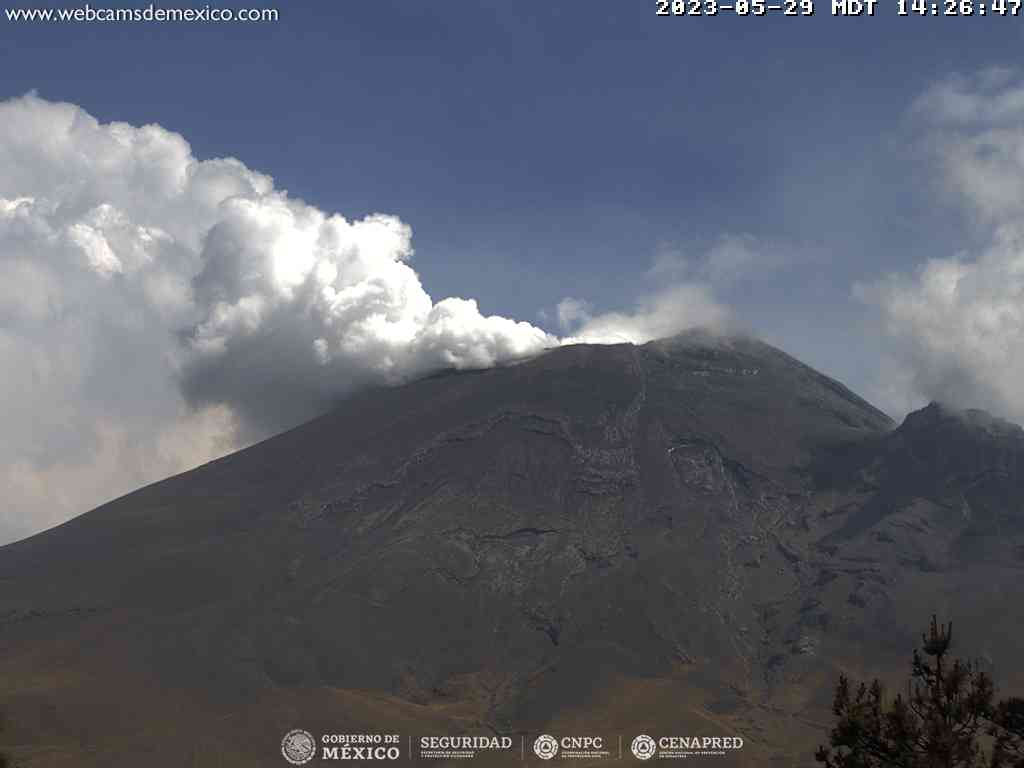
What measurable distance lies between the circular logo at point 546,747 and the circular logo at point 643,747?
34.6 ft

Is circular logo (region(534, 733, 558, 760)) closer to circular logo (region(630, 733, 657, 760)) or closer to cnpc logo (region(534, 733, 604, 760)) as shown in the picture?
cnpc logo (region(534, 733, 604, 760))

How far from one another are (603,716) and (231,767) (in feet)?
177

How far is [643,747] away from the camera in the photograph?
168 metres

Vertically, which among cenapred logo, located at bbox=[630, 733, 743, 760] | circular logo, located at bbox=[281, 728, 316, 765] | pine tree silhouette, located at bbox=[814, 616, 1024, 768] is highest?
circular logo, located at bbox=[281, 728, 316, 765]

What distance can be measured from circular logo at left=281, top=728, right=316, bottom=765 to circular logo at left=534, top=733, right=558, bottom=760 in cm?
3029

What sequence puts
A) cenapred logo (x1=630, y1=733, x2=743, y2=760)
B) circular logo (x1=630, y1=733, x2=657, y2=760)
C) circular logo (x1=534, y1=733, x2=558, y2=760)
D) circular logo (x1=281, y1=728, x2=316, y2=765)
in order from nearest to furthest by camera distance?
circular logo (x1=281, y1=728, x2=316, y2=765)
circular logo (x1=630, y1=733, x2=657, y2=760)
cenapred logo (x1=630, y1=733, x2=743, y2=760)
circular logo (x1=534, y1=733, x2=558, y2=760)

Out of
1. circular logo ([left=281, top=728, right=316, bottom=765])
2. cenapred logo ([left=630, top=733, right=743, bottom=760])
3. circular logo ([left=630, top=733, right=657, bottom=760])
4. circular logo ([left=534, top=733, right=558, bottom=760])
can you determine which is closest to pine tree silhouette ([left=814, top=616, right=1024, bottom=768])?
circular logo ([left=630, top=733, right=657, bottom=760])

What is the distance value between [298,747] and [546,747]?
33.3 m

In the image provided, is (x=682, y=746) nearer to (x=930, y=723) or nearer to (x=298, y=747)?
(x=298, y=747)

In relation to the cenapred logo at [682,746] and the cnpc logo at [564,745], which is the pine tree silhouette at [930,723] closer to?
the cenapred logo at [682,746]

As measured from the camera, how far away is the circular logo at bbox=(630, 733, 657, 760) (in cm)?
16588

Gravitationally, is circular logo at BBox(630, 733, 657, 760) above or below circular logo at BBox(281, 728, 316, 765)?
below

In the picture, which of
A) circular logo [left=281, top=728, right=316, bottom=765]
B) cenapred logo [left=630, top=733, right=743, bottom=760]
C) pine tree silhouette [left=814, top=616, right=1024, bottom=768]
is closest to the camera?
pine tree silhouette [left=814, top=616, right=1024, bottom=768]

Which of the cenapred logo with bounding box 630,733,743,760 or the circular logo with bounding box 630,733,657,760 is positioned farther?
the cenapred logo with bounding box 630,733,743,760
